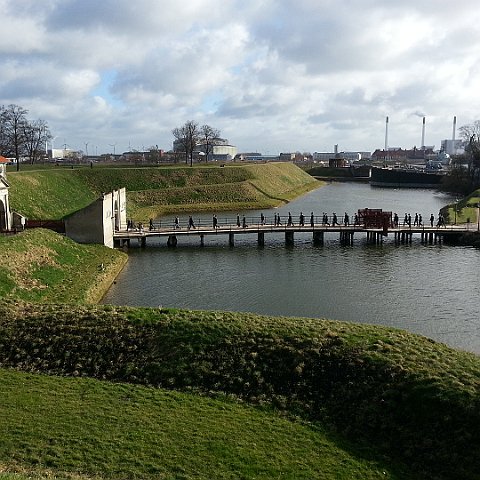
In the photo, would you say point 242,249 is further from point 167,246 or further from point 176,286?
point 176,286

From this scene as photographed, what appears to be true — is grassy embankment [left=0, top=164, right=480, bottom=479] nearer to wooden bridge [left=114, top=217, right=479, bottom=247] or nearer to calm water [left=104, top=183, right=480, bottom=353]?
calm water [left=104, top=183, right=480, bottom=353]

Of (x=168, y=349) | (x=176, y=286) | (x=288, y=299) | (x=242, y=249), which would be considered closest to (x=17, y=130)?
(x=242, y=249)

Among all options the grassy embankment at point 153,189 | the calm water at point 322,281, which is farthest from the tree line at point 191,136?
the calm water at point 322,281

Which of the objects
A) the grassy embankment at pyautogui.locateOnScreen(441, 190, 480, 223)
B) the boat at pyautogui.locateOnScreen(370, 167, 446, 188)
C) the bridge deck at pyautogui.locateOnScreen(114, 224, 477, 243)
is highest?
the boat at pyautogui.locateOnScreen(370, 167, 446, 188)

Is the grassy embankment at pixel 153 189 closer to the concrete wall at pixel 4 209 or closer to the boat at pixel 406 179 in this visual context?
the concrete wall at pixel 4 209

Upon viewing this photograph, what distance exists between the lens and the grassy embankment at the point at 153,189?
53125 mm

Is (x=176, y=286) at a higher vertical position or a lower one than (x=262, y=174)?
lower

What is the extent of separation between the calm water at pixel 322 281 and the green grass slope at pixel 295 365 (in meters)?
6.48

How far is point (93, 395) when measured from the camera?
14969 millimetres

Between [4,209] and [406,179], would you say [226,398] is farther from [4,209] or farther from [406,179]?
[406,179]

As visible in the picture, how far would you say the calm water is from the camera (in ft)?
82.6

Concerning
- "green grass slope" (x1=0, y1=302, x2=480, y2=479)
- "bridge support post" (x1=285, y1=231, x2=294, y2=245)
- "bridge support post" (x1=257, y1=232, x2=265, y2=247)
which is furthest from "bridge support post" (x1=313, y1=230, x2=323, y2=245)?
"green grass slope" (x1=0, y1=302, x2=480, y2=479)

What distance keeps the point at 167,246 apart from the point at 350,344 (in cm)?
2819

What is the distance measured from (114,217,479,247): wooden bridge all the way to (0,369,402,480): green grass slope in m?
28.3
